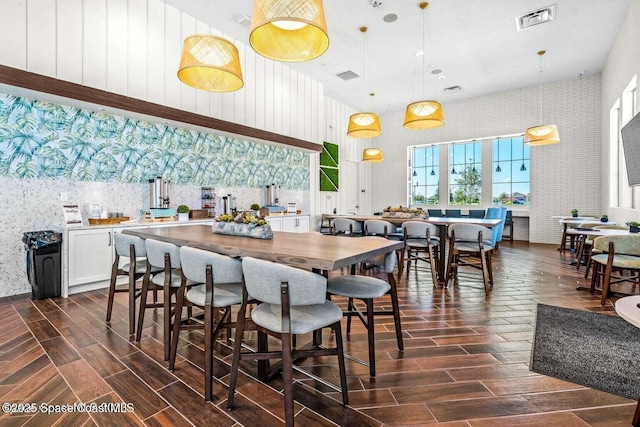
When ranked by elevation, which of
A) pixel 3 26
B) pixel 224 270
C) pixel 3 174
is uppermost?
pixel 3 26

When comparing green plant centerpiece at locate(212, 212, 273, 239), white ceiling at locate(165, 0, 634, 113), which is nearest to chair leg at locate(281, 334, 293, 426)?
green plant centerpiece at locate(212, 212, 273, 239)

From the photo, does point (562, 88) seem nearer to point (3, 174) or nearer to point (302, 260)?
point (302, 260)

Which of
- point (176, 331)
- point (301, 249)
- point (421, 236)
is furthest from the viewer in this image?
point (421, 236)

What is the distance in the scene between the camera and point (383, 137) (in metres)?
11.7

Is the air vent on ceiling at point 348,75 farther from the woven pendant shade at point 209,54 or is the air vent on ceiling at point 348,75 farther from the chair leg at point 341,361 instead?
the chair leg at point 341,361

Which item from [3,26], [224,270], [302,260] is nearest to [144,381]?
[224,270]

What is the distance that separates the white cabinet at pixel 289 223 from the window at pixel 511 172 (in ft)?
19.7

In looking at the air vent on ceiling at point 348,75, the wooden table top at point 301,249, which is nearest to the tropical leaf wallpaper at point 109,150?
the wooden table top at point 301,249

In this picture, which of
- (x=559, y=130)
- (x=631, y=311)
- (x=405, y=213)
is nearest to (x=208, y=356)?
(x=631, y=311)

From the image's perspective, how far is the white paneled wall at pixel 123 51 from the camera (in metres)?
3.83

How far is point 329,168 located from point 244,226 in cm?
709

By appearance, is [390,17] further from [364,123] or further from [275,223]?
[275,223]

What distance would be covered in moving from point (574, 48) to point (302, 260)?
8080mm

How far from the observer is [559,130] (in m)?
8.64
